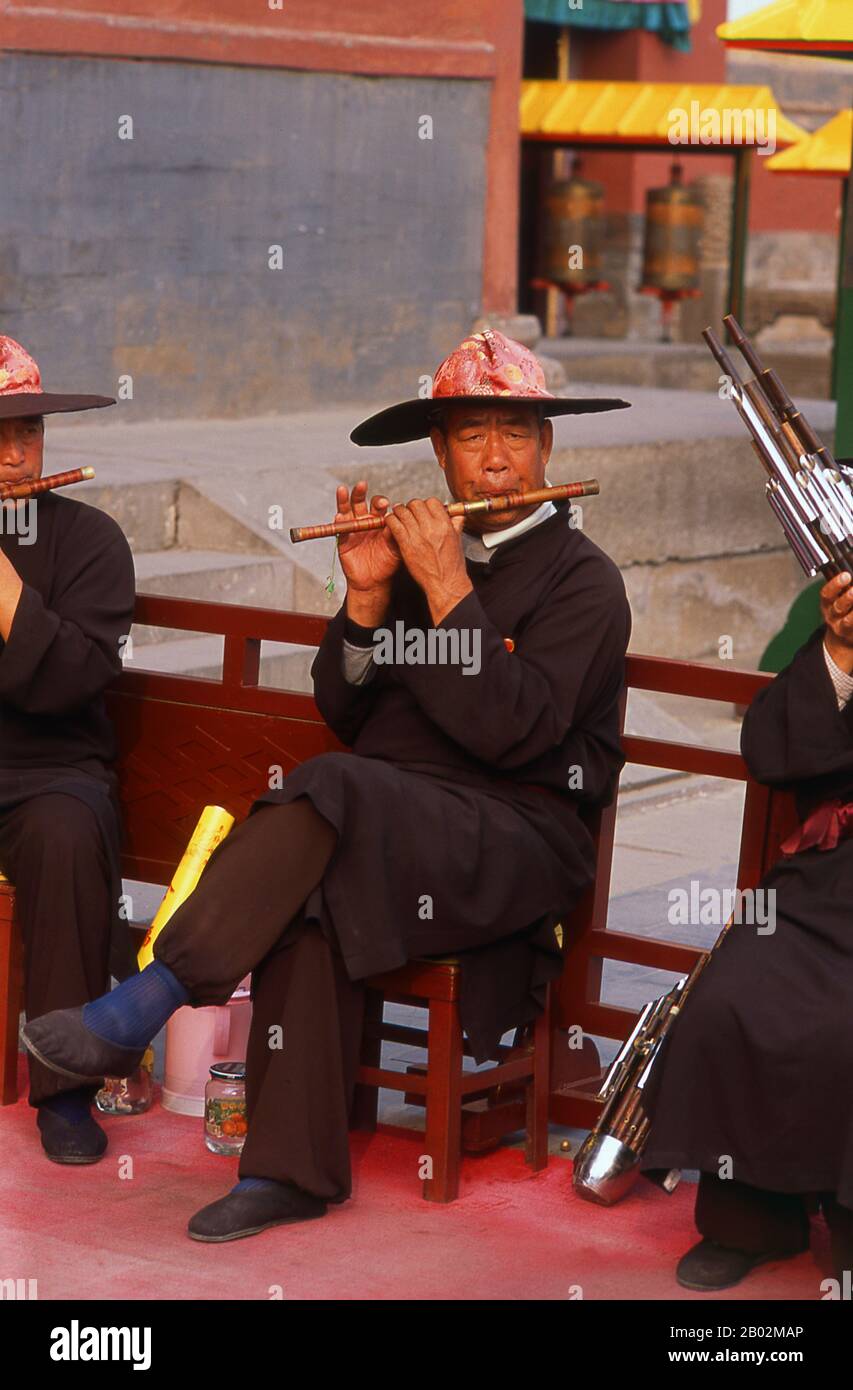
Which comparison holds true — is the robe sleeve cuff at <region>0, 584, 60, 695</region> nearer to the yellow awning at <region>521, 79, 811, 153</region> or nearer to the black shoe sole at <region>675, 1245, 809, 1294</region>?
the black shoe sole at <region>675, 1245, 809, 1294</region>

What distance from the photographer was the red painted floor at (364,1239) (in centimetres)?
363

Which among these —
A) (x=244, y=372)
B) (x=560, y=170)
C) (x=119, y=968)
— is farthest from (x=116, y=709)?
(x=560, y=170)

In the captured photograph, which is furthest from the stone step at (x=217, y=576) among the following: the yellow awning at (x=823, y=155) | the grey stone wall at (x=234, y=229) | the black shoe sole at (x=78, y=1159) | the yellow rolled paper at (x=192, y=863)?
the yellow awning at (x=823, y=155)

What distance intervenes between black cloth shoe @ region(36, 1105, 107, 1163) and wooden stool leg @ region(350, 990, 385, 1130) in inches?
20.3

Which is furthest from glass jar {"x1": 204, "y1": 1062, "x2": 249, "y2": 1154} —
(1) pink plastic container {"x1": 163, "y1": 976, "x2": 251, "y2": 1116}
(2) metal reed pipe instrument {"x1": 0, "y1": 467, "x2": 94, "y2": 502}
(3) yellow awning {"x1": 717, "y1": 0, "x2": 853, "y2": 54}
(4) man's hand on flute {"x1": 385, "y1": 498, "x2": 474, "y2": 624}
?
(3) yellow awning {"x1": 717, "y1": 0, "x2": 853, "y2": 54}

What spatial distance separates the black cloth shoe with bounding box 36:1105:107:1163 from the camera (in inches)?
164

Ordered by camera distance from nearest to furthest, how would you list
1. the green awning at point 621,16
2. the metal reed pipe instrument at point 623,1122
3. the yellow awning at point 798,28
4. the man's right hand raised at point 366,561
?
the metal reed pipe instrument at point 623,1122 → the man's right hand raised at point 366,561 → the yellow awning at point 798,28 → the green awning at point 621,16

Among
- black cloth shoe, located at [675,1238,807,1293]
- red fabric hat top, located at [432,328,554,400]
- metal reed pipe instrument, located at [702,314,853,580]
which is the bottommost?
black cloth shoe, located at [675,1238,807,1293]

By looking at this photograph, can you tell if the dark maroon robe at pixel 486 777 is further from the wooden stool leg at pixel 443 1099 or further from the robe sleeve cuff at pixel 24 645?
the robe sleeve cuff at pixel 24 645

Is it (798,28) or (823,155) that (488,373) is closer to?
(798,28)

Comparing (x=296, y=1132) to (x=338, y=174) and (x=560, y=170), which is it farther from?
(x=560, y=170)

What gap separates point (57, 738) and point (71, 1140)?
0.87 metres

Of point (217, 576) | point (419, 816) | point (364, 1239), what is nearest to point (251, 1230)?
point (364, 1239)

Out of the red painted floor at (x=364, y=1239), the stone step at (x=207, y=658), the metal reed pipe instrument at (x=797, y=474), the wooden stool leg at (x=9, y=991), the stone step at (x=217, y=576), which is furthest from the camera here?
the stone step at (x=217, y=576)
